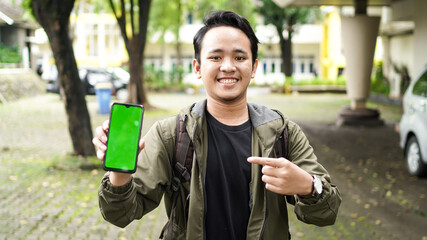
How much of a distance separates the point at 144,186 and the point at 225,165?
0.35m

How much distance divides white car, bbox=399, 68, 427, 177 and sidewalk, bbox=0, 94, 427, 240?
29 centimetres

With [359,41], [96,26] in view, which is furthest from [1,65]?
[96,26]

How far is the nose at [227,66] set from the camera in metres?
2.54

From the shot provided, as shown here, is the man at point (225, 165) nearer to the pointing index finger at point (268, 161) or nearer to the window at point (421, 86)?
the pointing index finger at point (268, 161)

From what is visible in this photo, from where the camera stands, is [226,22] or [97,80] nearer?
[226,22]

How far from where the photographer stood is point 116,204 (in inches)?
93.0

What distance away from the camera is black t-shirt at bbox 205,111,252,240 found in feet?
8.28

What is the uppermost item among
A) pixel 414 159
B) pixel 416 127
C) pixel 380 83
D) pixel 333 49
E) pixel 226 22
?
pixel 333 49

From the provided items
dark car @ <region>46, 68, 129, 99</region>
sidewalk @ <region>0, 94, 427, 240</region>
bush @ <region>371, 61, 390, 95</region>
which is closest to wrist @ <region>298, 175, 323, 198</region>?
sidewalk @ <region>0, 94, 427, 240</region>

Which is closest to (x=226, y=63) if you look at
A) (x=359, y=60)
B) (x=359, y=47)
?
(x=359, y=47)

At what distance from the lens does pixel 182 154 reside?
2.56 metres

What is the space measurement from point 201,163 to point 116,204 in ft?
1.28

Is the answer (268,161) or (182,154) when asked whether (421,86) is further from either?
(268,161)

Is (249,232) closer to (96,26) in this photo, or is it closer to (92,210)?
(92,210)
